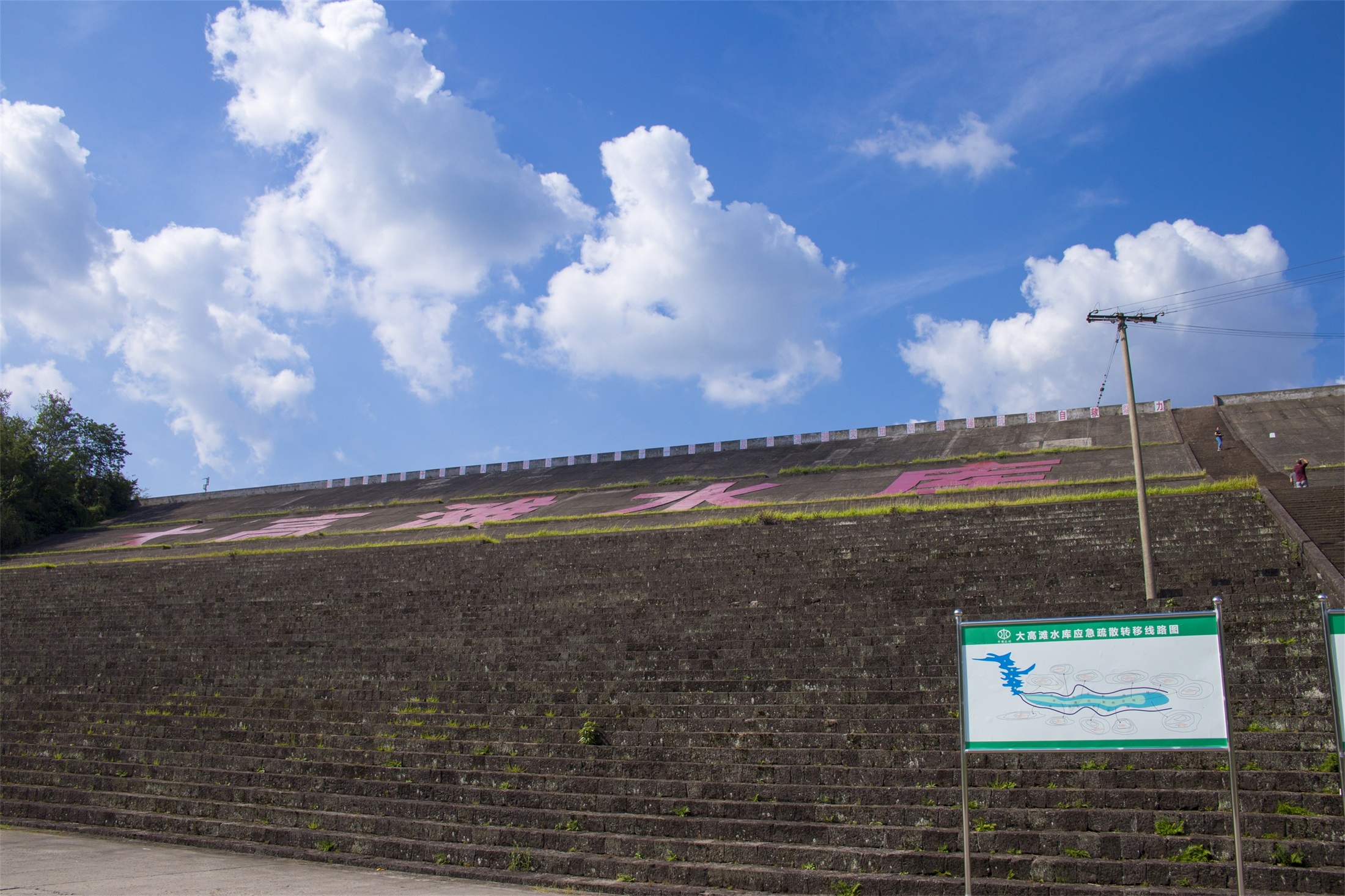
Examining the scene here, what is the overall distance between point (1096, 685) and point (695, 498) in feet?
68.8

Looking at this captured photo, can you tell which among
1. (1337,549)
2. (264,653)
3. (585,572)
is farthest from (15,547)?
(1337,549)

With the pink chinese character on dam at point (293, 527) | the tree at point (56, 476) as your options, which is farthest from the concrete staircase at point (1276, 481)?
the tree at point (56, 476)

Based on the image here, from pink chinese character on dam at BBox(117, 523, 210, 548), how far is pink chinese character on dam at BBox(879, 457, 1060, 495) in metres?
26.4

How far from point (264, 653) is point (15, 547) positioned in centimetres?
2979

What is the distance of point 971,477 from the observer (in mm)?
24750

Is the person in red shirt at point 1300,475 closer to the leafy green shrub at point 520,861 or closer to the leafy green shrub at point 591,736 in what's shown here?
the leafy green shrub at point 591,736

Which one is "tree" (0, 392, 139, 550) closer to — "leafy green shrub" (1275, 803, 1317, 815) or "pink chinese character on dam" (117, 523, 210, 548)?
"pink chinese character on dam" (117, 523, 210, 548)

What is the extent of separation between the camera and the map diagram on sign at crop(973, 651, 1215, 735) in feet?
19.5

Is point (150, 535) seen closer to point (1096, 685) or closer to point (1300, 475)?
point (1096, 685)

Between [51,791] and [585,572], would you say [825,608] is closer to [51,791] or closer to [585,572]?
[585,572]

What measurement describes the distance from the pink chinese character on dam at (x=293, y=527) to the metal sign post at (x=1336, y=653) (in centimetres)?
2748

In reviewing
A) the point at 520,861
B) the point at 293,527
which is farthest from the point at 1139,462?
the point at 293,527

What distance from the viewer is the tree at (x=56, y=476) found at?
124ft

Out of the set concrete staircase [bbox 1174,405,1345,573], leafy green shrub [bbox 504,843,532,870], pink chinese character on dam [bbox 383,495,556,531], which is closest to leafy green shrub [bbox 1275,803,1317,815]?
concrete staircase [bbox 1174,405,1345,573]
